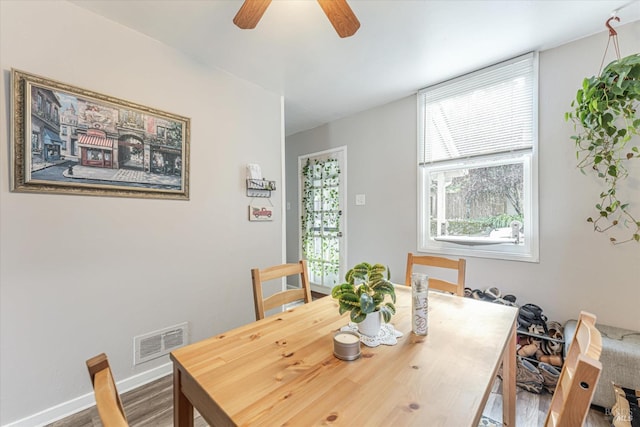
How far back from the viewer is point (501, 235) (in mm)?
2303

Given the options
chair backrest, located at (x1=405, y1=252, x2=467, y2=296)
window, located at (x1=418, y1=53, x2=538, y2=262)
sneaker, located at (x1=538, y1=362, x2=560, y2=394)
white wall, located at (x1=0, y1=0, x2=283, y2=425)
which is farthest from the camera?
window, located at (x1=418, y1=53, x2=538, y2=262)

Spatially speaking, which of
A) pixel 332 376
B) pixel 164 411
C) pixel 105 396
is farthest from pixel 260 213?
pixel 105 396

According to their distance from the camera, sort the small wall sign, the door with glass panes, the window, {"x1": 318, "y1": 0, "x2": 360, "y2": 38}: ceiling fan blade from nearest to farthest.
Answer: {"x1": 318, "y1": 0, "x2": 360, "y2": 38}: ceiling fan blade, the window, the small wall sign, the door with glass panes

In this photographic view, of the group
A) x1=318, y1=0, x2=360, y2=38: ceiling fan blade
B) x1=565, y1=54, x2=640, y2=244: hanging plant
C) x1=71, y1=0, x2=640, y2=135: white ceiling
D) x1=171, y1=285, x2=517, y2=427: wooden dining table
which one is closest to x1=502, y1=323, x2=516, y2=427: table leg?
x1=171, y1=285, x2=517, y2=427: wooden dining table

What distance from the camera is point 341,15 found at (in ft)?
4.33

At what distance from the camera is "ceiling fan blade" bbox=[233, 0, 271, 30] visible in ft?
4.23

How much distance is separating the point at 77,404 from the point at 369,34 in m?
3.06

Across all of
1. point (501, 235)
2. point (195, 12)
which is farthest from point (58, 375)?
point (501, 235)

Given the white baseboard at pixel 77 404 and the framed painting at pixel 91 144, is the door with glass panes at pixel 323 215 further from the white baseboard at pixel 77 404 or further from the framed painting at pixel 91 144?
the white baseboard at pixel 77 404

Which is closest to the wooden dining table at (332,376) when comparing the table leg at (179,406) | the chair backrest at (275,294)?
the table leg at (179,406)

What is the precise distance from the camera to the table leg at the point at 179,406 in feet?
2.84

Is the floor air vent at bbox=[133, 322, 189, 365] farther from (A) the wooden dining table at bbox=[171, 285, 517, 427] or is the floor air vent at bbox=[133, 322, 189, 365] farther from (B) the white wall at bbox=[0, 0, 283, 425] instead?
(A) the wooden dining table at bbox=[171, 285, 517, 427]

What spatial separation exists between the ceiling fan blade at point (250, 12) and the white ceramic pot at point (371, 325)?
1.49 meters

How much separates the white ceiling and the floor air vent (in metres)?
2.16
